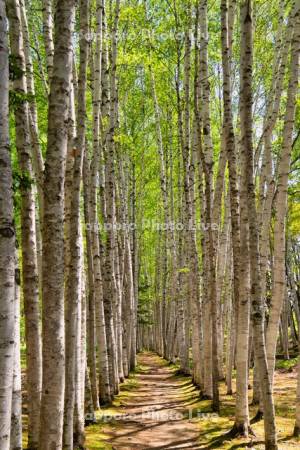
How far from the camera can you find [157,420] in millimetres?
9203

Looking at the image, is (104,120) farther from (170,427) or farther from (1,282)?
(1,282)

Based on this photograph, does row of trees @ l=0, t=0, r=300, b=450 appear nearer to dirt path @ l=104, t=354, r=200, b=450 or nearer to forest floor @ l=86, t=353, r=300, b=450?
forest floor @ l=86, t=353, r=300, b=450

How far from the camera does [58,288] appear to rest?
411 centimetres

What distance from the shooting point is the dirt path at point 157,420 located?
7480mm

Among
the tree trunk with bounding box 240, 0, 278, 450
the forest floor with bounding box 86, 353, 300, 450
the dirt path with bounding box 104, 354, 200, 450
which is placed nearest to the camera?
the tree trunk with bounding box 240, 0, 278, 450

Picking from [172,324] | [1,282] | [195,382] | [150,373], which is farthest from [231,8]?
[172,324]

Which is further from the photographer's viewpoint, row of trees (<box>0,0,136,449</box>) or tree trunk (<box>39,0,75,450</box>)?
tree trunk (<box>39,0,75,450</box>)

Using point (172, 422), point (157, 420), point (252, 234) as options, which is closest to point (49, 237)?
point (252, 234)

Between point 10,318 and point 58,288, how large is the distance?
105cm

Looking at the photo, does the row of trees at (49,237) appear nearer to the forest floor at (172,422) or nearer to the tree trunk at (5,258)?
the tree trunk at (5,258)

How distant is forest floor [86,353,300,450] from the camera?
23.6 feet

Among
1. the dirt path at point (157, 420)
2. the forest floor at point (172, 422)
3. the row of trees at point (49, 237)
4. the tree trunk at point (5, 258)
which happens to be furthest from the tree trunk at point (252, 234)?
the tree trunk at point (5, 258)

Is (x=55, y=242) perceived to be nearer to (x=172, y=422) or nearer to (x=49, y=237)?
(x=49, y=237)

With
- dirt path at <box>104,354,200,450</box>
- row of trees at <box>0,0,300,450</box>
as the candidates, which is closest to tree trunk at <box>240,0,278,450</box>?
row of trees at <box>0,0,300,450</box>
